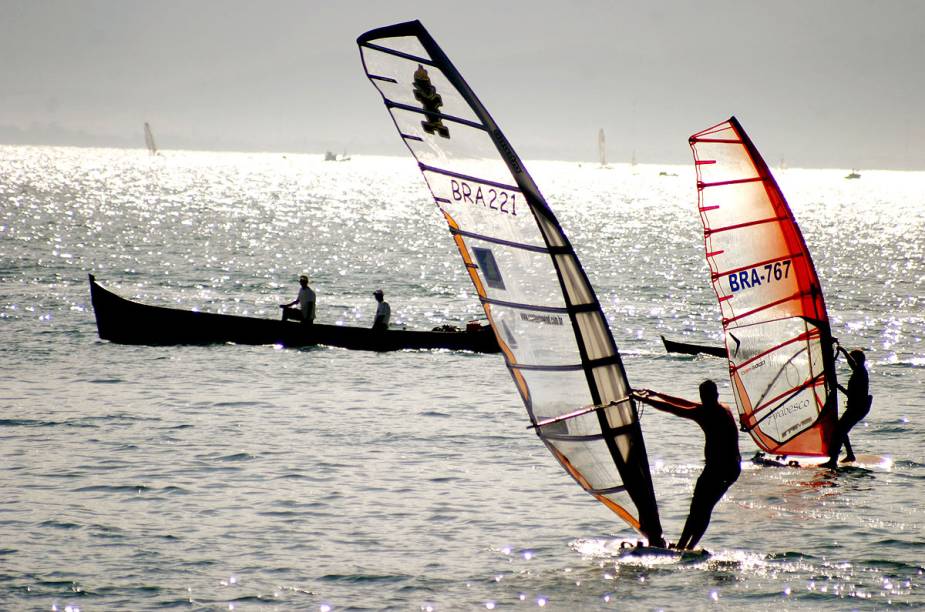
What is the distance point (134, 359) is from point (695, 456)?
541 inches

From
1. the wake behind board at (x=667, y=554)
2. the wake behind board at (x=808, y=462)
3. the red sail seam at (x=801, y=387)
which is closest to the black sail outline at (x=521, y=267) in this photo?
the wake behind board at (x=667, y=554)

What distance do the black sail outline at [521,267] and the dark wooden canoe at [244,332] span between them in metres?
15.7

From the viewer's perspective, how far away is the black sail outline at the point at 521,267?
30.2 feet

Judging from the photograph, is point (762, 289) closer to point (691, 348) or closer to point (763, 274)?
point (763, 274)

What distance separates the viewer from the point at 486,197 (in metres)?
9.70

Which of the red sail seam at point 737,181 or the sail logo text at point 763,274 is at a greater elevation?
the red sail seam at point 737,181

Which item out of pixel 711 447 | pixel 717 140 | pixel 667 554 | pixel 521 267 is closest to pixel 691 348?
pixel 717 140

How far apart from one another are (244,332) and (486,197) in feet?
57.0

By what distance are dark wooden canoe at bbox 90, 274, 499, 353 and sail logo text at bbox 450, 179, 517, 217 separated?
16252mm

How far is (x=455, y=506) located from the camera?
13.7m

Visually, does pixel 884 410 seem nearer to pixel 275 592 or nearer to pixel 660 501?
pixel 660 501

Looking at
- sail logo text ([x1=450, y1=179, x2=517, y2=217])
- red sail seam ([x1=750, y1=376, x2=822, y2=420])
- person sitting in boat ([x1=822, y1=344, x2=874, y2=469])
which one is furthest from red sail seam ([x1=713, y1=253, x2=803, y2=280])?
sail logo text ([x1=450, y1=179, x2=517, y2=217])

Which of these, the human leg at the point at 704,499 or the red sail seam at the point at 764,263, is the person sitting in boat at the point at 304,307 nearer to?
the red sail seam at the point at 764,263

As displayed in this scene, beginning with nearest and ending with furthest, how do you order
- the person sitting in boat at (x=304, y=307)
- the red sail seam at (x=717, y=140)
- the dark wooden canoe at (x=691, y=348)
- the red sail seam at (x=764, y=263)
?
1. the red sail seam at (x=717, y=140)
2. the red sail seam at (x=764, y=263)
3. the person sitting in boat at (x=304, y=307)
4. the dark wooden canoe at (x=691, y=348)
